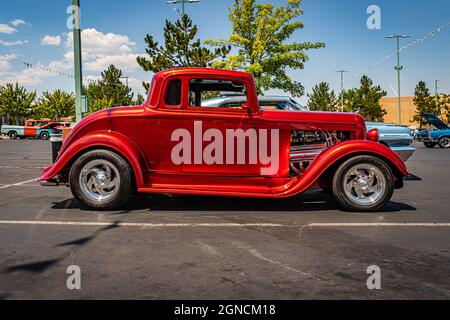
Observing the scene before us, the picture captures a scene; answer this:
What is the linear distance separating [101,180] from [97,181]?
57mm

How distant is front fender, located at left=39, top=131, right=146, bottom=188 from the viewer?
601 centimetres

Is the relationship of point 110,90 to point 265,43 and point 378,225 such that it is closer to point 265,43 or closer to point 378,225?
point 265,43

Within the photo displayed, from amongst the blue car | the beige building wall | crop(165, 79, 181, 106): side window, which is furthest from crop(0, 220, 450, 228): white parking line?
the beige building wall

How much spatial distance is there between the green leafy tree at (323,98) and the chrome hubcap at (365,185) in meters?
67.8

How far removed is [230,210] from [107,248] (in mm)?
2361

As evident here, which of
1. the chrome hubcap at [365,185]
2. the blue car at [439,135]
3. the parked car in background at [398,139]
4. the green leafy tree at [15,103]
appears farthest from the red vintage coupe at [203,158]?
the green leafy tree at [15,103]

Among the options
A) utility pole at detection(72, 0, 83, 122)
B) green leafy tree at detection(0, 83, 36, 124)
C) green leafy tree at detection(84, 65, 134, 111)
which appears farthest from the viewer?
green leafy tree at detection(84, 65, 134, 111)

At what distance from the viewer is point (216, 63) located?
31.8 m

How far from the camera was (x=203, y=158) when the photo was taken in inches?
241

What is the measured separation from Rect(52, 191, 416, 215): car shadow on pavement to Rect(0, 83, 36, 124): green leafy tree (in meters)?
59.5

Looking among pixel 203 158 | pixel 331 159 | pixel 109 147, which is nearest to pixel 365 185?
pixel 331 159

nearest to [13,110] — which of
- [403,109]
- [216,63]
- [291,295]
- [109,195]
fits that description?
[216,63]

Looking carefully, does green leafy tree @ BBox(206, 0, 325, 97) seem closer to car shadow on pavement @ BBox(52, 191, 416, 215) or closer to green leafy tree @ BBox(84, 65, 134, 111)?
car shadow on pavement @ BBox(52, 191, 416, 215)
